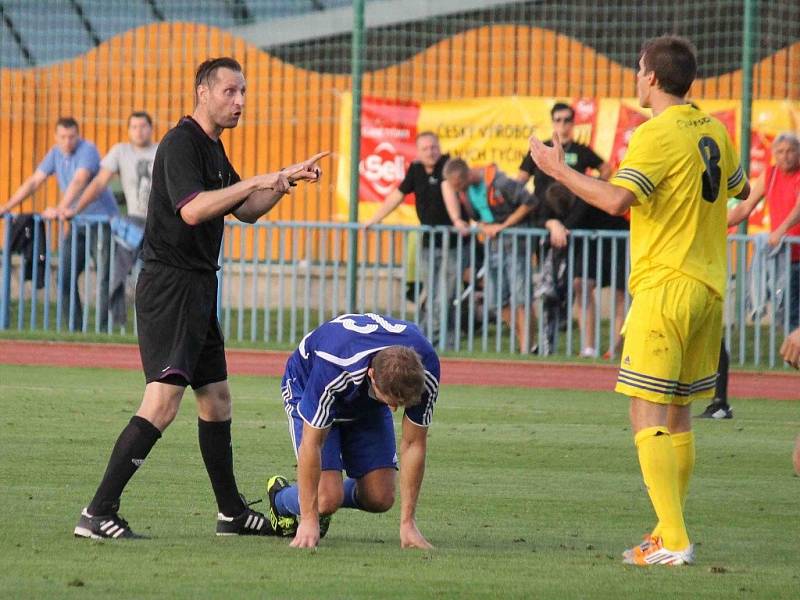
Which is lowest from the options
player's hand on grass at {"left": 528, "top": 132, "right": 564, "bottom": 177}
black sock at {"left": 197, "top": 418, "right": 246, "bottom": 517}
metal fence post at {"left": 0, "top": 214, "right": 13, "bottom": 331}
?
black sock at {"left": 197, "top": 418, "right": 246, "bottom": 517}

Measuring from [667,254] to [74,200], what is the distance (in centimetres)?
1142

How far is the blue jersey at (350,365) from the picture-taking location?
6766mm

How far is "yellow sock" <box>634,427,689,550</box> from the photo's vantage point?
21.4 ft

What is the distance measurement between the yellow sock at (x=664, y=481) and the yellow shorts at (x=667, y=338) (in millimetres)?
152

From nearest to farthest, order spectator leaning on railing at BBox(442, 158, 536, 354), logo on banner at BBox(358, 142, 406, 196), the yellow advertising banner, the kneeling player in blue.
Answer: the kneeling player in blue < spectator leaning on railing at BBox(442, 158, 536, 354) < the yellow advertising banner < logo on banner at BBox(358, 142, 406, 196)

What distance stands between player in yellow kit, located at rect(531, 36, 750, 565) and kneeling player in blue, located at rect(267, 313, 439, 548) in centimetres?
86

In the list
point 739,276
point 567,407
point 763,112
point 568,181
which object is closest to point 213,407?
point 568,181

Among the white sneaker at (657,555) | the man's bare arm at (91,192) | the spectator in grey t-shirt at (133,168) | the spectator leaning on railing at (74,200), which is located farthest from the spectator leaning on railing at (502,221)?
the white sneaker at (657,555)

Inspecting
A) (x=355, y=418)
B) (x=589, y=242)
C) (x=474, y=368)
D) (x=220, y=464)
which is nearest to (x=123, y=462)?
(x=220, y=464)

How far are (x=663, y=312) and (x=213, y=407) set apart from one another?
2003 mm

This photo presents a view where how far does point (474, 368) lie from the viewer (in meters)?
15.6

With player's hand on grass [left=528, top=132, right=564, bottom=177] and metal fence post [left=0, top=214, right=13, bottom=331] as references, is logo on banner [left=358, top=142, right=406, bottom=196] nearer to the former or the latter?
metal fence post [left=0, top=214, right=13, bottom=331]

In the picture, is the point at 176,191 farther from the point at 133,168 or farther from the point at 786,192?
the point at 133,168

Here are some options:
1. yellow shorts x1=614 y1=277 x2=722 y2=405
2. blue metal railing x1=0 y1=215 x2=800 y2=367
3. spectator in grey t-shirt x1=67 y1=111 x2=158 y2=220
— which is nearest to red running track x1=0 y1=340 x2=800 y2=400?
blue metal railing x1=0 y1=215 x2=800 y2=367
